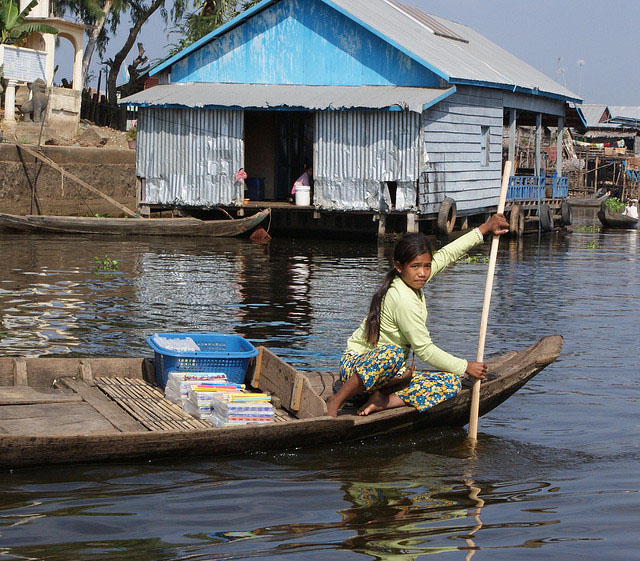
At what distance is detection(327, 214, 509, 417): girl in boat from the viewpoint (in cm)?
627

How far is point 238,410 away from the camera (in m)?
6.15

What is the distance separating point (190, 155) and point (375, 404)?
16013 millimetres

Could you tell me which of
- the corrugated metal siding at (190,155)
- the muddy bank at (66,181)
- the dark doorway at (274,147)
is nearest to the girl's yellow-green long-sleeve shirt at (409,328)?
the corrugated metal siding at (190,155)

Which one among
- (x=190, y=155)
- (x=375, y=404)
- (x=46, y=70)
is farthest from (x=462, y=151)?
(x=375, y=404)

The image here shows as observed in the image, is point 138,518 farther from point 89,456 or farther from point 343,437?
point 343,437

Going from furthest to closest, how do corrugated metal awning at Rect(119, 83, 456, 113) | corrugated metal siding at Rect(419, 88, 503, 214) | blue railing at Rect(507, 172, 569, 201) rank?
blue railing at Rect(507, 172, 569, 201)
corrugated metal siding at Rect(419, 88, 503, 214)
corrugated metal awning at Rect(119, 83, 456, 113)

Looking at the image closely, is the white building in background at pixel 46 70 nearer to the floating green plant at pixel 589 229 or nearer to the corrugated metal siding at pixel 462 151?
the corrugated metal siding at pixel 462 151

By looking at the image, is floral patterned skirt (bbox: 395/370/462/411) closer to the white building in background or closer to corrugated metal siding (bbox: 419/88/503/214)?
corrugated metal siding (bbox: 419/88/503/214)

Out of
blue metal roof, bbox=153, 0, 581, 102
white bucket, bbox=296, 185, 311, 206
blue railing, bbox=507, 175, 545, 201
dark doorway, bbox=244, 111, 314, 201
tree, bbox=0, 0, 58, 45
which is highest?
A: tree, bbox=0, 0, 58, 45

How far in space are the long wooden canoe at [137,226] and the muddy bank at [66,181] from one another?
184 cm

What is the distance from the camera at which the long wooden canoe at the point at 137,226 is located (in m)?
20.3

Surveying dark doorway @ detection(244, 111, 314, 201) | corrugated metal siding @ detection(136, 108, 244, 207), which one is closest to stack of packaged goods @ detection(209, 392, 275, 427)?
corrugated metal siding @ detection(136, 108, 244, 207)

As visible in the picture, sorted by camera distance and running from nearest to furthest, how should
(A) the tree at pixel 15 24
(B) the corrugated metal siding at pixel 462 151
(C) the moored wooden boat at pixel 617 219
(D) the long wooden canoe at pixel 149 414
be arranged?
(D) the long wooden canoe at pixel 149 414
(B) the corrugated metal siding at pixel 462 151
(A) the tree at pixel 15 24
(C) the moored wooden boat at pixel 617 219

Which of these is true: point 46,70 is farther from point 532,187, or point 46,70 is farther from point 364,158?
point 532,187
